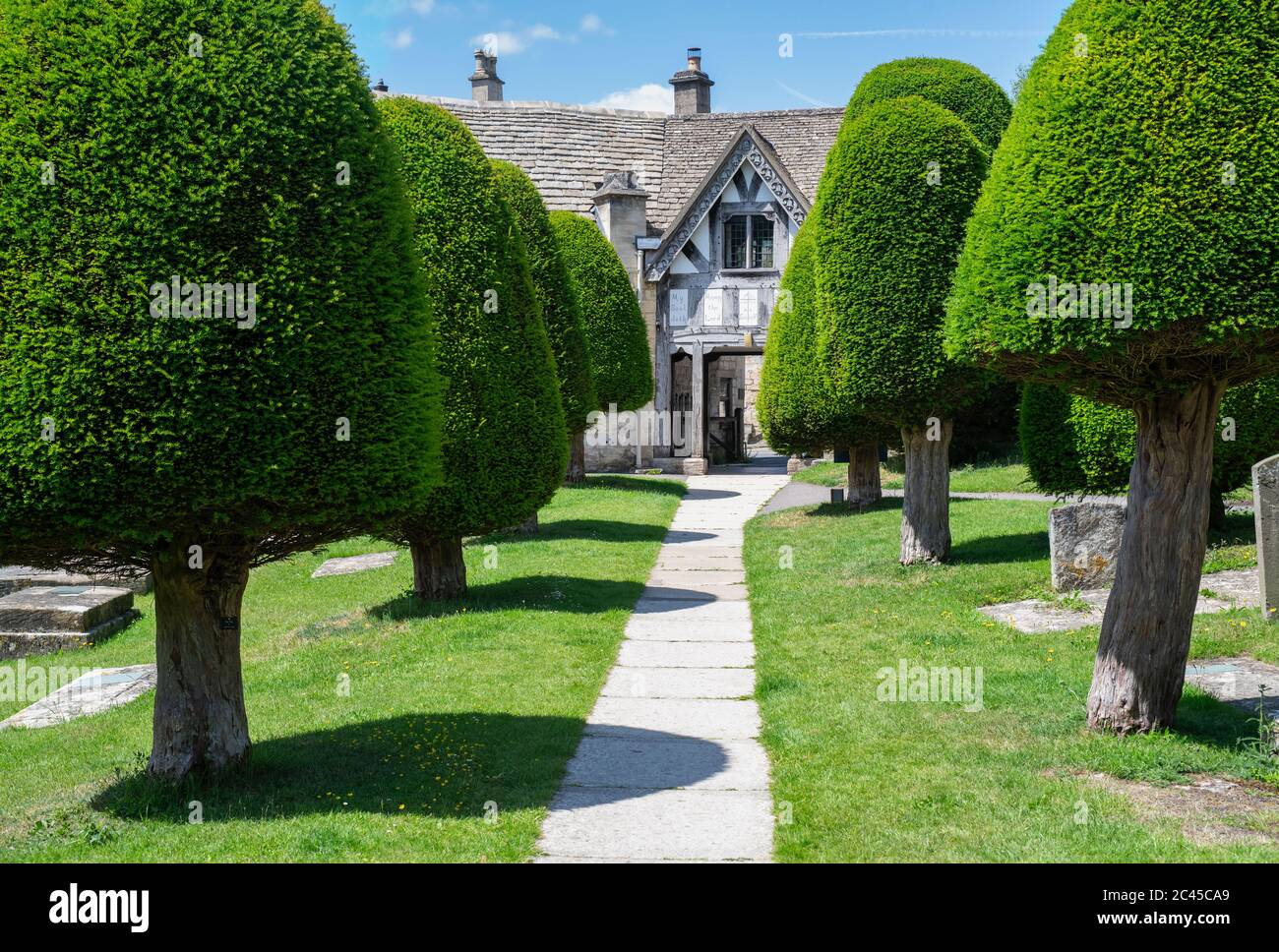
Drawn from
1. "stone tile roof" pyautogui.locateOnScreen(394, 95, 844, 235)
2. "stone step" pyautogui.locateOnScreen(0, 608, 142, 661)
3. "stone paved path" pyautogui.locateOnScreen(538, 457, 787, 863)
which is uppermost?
"stone tile roof" pyautogui.locateOnScreen(394, 95, 844, 235)

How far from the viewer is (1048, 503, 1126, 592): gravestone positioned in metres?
12.8

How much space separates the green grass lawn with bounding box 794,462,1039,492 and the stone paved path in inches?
440

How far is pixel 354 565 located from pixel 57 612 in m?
4.99

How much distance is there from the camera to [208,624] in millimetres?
7574

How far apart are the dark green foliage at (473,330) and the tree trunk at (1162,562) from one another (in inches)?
291

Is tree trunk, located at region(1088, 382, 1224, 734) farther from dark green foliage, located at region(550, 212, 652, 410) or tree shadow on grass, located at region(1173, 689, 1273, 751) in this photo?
dark green foliage, located at region(550, 212, 652, 410)

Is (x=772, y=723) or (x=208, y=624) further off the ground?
(x=208, y=624)

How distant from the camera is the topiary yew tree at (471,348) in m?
13.2

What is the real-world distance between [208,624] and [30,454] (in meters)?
1.71

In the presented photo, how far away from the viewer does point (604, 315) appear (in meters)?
28.6

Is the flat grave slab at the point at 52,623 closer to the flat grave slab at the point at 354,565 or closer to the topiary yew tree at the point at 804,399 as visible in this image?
the flat grave slab at the point at 354,565

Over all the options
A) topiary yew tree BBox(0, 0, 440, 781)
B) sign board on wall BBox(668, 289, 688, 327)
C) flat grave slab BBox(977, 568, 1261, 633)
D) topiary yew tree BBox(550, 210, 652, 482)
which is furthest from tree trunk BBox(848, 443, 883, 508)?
topiary yew tree BBox(0, 0, 440, 781)

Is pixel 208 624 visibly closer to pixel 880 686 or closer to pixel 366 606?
pixel 880 686

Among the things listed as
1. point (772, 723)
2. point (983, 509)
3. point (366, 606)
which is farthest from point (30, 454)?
point (983, 509)
